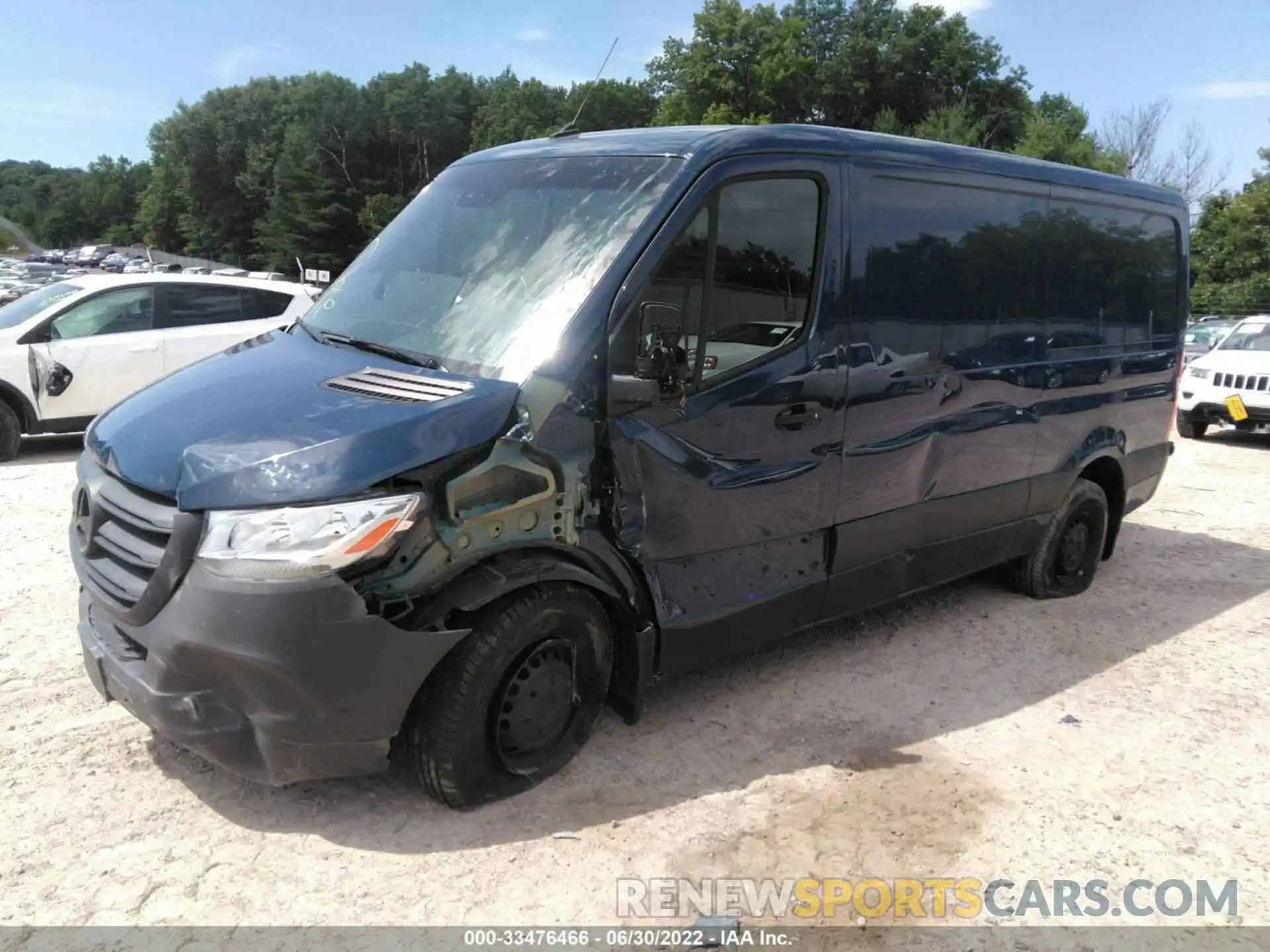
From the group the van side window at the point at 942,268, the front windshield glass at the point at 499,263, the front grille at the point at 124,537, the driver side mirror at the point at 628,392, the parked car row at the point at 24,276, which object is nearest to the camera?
the front grille at the point at 124,537

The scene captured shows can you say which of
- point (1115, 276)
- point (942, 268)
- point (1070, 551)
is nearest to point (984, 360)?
point (942, 268)

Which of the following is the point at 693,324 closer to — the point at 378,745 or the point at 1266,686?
the point at 378,745

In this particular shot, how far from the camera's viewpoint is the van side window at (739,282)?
3.54m

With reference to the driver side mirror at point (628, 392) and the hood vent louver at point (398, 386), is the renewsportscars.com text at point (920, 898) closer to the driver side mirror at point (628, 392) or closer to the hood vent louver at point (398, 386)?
the driver side mirror at point (628, 392)

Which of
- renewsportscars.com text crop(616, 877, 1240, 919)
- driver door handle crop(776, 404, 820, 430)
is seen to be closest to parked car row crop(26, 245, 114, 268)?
driver door handle crop(776, 404, 820, 430)

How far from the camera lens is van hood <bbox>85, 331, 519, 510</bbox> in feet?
9.58

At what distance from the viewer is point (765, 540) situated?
13.5 ft

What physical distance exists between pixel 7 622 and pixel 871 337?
4.49 m

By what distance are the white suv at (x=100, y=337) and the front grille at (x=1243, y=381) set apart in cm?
1150

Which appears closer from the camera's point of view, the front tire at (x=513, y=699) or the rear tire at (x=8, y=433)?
the front tire at (x=513, y=699)

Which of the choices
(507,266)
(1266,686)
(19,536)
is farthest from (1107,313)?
(19,536)

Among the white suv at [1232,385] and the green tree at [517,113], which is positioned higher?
the green tree at [517,113]

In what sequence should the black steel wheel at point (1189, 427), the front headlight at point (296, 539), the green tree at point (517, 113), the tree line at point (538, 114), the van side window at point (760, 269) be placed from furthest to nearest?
the green tree at point (517, 113)
the tree line at point (538, 114)
the black steel wheel at point (1189, 427)
the van side window at point (760, 269)
the front headlight at point (296, 539)

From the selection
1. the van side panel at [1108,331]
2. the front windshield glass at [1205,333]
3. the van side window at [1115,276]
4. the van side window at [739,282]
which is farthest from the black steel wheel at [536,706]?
the front windshield glass at [1205,333]
